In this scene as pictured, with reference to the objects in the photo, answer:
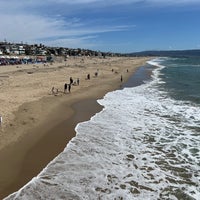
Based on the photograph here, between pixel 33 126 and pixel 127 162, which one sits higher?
pixel 33 126

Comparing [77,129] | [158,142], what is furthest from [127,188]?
[77,129]

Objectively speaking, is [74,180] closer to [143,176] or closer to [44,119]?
[143,176]

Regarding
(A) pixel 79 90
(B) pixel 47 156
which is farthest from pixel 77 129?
(A) pixel 79 90

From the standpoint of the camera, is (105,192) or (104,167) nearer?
(105,192)

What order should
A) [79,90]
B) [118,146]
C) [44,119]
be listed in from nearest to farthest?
1. [118,146]
2. [44,119]
3. [79,90]

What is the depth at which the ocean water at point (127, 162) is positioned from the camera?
12.6 m

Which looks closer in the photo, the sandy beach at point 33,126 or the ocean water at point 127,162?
the ocean water at point 127,162

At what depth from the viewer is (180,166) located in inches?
612

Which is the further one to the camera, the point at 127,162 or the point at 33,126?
the point at 33,126

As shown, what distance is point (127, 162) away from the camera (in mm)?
15875

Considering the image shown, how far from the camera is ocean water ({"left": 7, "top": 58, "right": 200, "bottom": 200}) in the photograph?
12.6m

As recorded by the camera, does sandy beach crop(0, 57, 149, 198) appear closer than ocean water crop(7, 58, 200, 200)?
No

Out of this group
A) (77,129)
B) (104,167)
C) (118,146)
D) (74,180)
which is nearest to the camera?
(74,180)

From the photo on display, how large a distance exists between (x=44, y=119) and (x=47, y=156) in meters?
7.83
